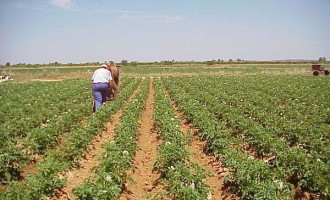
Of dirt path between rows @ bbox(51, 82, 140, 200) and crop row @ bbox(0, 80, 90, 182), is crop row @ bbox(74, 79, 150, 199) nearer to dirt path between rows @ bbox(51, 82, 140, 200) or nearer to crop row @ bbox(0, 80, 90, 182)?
dirt path between rows @ bbox(51, 82, 140, 200)

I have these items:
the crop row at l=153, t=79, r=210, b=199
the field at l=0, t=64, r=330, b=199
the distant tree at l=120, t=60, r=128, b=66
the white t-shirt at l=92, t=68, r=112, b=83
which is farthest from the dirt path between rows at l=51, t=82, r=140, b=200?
the distant tree at l=120, t=60, r=128, b=66

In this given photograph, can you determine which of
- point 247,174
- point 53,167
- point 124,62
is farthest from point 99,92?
point 124,62

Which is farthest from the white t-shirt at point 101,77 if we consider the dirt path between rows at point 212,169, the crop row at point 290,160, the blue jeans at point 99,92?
the crop row at point 290,160

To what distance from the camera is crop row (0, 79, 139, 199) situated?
5125 millimetres

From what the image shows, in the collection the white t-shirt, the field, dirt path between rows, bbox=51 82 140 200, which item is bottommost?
dirt path between rows, bbox=51 82 140 200

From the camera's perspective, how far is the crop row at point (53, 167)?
16.8ft

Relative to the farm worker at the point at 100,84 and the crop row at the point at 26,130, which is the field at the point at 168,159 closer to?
the crop row at the point at 26,130

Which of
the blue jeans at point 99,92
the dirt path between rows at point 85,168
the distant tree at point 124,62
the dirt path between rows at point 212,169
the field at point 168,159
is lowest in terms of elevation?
the dirt path between rows at point 212,169

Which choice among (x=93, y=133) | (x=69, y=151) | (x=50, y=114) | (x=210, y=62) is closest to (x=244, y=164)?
(x=69, y=151)

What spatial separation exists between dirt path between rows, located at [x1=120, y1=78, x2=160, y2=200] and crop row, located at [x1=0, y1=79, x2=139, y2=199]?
129cm

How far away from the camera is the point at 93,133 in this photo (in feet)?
31.7

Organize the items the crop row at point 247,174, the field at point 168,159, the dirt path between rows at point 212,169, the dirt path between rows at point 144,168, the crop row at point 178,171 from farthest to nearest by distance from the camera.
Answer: the dirt path between rows at point 144,168 < the dirt path between rows at point 212,169 < the field at point 168,159 < the crop row at point 178,171 < the crop row at point 247,174

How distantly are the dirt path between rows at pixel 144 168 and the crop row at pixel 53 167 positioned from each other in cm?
129

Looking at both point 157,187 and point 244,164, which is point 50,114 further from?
point 244,164
